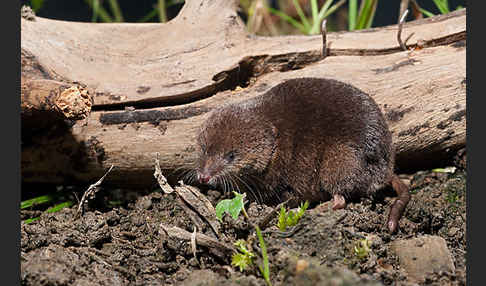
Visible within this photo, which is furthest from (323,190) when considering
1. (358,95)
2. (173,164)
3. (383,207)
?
(173,164)

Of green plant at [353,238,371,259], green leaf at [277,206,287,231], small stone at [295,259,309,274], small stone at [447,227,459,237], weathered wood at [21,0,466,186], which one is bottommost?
small stone at [447,227,459,237]

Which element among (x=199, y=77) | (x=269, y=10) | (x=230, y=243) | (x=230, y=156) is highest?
(x=269, y=10)

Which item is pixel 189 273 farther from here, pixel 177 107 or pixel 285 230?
pixel 177 107

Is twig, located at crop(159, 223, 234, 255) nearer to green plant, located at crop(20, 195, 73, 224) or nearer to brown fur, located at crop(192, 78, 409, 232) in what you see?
brown fur, located at crop(192, 78, 409, 232)

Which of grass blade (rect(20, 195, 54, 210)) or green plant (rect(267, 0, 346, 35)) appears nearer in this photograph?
grass blade (rect(20, 195, 54, 210))

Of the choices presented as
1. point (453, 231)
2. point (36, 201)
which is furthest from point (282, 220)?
point (36, 201)

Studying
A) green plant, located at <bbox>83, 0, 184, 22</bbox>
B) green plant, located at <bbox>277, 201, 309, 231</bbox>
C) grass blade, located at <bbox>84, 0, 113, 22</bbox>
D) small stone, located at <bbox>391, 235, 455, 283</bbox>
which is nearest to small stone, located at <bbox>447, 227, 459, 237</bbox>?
small stone, located at <bbox>391, 235, 455, 283</bbox>

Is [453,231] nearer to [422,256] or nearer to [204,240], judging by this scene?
[422,256]
